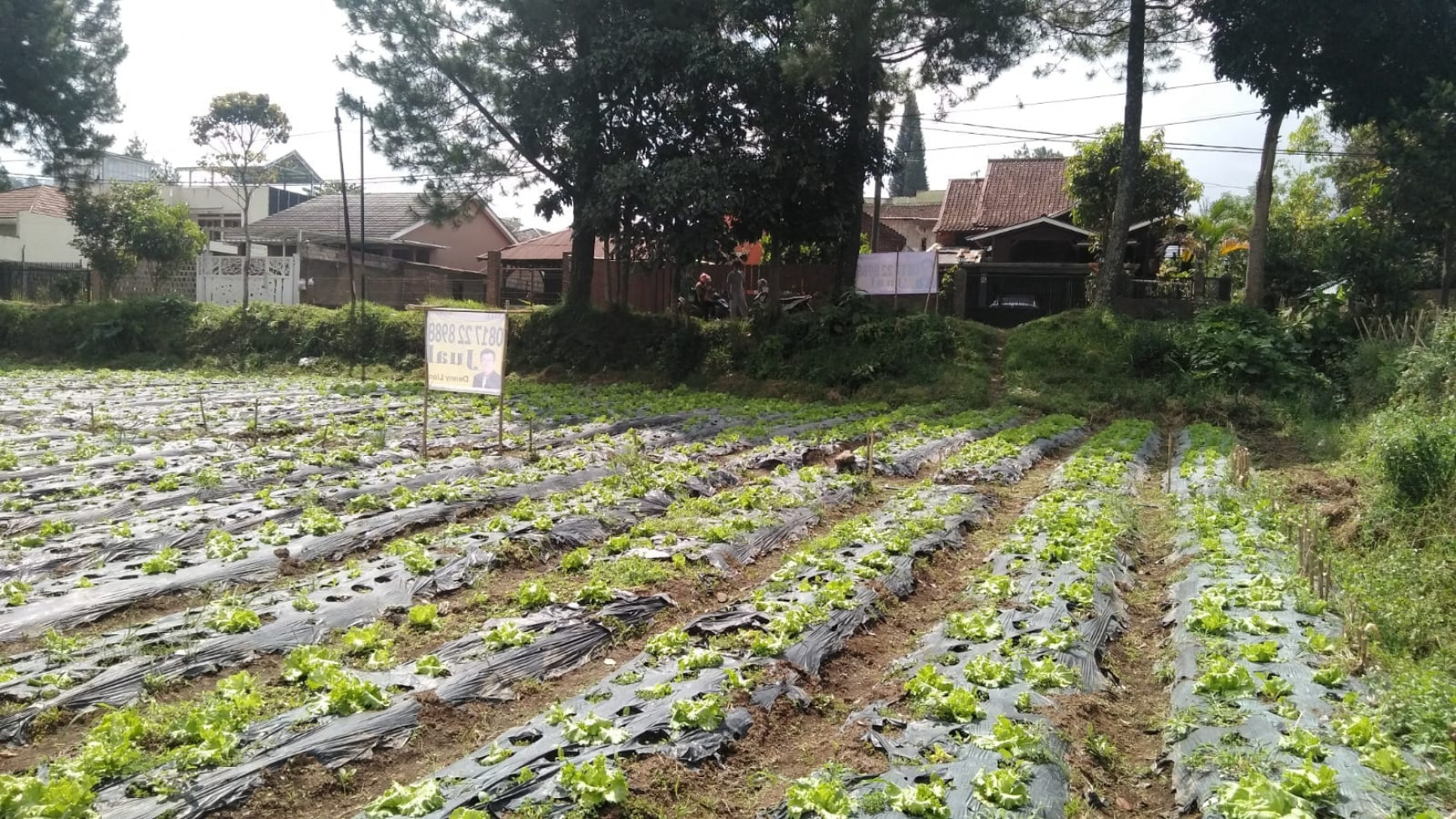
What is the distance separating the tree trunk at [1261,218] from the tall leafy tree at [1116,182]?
5.06 metres

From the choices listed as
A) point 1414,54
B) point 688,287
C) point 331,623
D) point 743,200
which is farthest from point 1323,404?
point 331,623

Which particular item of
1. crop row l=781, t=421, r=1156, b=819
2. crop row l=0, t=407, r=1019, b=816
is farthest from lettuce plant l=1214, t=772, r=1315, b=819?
crop row l=0, t=407, r=1019, b=816

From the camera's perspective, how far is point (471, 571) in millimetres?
7191

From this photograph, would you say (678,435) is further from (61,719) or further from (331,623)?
(61,719)

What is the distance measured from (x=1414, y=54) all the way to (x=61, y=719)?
23934mm

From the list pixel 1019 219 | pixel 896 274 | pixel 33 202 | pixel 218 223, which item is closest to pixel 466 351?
pixel 896 274

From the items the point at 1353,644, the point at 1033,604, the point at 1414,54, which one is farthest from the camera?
the point at 1414,54

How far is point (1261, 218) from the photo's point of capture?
21672 millimetres

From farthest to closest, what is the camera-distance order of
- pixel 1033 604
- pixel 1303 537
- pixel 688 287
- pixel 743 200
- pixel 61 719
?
1. pixel 688 287
2. pixel 743 200
3. pixel 1303 537
4. pixel 1033 604
5. pixel 61 719

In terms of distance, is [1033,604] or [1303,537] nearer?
[1033,604]

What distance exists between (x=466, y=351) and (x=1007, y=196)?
31231 mm

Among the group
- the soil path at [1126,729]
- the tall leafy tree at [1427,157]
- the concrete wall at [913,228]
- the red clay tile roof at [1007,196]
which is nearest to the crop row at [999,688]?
the soil path at [1126,729]

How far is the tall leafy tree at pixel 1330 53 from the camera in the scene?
18719mm

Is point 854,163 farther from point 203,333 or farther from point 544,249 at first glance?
point 544,249
